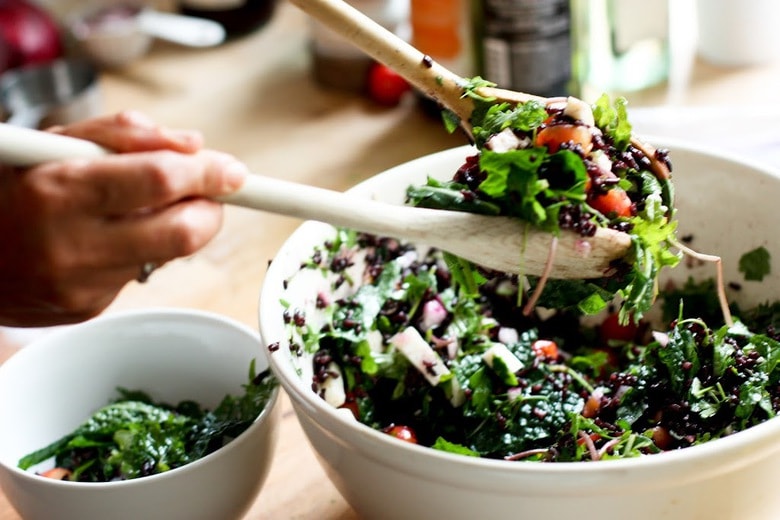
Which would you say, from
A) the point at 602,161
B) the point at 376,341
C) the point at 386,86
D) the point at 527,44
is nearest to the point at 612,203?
the point at 602,161

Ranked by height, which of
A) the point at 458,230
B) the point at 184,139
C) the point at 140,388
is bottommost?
the point at 140,388

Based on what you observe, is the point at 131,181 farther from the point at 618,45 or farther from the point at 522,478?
the point at 618,45

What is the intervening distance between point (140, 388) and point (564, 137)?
562 mm

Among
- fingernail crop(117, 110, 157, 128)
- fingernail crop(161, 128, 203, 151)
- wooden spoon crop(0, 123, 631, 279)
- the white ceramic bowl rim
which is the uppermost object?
fingernail crop(117, 110, 157, 128)

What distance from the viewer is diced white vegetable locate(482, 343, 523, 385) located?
964mm

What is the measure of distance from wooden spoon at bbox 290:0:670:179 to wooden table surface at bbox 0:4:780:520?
16.9 inches

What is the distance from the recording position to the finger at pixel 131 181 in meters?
0.68

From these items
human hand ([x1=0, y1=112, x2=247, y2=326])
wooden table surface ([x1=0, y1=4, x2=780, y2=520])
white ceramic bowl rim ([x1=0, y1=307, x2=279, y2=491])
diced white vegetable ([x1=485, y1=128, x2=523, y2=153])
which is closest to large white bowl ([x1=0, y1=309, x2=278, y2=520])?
white ceramic bowl rim ([x1=0, y1=307, x2=279, y2=491])

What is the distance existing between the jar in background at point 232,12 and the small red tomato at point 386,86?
448 mm

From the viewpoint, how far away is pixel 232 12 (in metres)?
2.06

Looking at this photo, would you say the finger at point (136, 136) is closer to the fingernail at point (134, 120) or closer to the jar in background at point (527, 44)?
the fingernail at point (134, 120)

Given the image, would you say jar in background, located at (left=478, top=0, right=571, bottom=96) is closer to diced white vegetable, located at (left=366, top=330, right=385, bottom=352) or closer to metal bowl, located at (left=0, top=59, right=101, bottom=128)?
diced white vegetable, located at (left=366, top=330, right=385, bottom=352)

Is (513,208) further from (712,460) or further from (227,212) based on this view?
(227,212)

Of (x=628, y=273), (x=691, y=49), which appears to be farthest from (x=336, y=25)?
(x=691, y=49)
